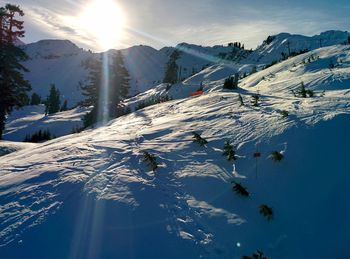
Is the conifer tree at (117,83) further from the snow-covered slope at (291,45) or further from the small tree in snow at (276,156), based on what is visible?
the snow-covered slope at (291,45)

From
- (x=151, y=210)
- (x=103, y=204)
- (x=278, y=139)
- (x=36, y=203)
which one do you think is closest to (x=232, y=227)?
(x=151, y=210)

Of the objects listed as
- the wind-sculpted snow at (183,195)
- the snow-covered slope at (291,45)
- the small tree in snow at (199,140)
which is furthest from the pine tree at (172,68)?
the wind-sculpted snow at (183,195)

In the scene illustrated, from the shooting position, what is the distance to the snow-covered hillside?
554 centimetres

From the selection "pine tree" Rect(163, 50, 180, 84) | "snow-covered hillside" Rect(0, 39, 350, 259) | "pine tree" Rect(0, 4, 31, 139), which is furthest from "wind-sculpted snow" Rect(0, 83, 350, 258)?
"pine tree" Rect(163, 50, 180, 84)

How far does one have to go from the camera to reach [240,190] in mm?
6660

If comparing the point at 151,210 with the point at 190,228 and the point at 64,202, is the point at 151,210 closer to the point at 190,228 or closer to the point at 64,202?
the point at 190,228

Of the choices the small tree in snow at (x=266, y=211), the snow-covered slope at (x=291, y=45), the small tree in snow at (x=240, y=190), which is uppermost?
the snow-covered slope at (x=291, y=45)

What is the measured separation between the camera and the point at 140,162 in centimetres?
865

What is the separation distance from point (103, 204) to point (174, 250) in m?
1.89

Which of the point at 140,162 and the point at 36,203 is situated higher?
the point at 140,162

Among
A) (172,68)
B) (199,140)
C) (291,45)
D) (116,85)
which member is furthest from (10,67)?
(291,45)

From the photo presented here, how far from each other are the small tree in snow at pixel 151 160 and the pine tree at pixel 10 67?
20.3m

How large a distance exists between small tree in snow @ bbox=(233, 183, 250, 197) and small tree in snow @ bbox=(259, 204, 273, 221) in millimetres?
497

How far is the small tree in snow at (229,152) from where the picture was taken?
26.0ft
